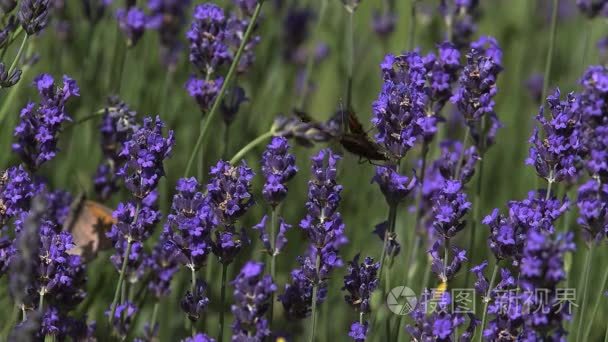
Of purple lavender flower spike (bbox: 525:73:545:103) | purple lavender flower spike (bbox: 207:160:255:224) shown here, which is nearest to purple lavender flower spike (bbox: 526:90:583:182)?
purple lavender flower spike (bbox: 207:160:255:224)

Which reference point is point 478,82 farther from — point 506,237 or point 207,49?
point 207,49

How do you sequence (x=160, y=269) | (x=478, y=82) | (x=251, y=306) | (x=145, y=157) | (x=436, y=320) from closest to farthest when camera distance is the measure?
(x=251, y=306), (x=436, y=320), (x=145, y=157), (x=478, y=82), (x=160, y=269)

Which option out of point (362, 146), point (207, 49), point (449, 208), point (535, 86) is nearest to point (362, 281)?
point (449, 208)

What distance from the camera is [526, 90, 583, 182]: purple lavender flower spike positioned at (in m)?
2.43

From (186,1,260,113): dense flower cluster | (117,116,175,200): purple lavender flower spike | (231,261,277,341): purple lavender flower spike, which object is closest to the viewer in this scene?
(231,261,277,341): purple lavender flower spike

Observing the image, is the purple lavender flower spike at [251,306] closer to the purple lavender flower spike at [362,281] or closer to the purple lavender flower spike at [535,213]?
the purple lavender flower spike at [362,281]

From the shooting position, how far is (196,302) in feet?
7.82

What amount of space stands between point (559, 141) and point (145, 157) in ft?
3.39

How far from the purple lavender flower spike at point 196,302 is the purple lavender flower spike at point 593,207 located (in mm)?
972

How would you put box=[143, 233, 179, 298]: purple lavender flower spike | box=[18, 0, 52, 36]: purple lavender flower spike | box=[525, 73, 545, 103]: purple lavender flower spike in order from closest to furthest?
box=[18, 0, 52, 36]: purple lavender flower spike < box=[143, 233, 179, 298]: purple lavender flower spike < box=[525, 73, 545, 103]: purple lavender flower spike

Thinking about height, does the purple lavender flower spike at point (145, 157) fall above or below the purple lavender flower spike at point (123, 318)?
above

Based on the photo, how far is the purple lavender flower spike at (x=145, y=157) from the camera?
2264 millimetres

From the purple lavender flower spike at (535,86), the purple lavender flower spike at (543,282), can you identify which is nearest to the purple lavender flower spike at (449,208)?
the purple lavender flower spike at (543,282)

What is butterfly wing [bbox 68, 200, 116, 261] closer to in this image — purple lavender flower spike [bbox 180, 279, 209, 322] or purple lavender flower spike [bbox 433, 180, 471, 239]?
purple lavender flower spike [bbox 180, 279, 209, 322]
